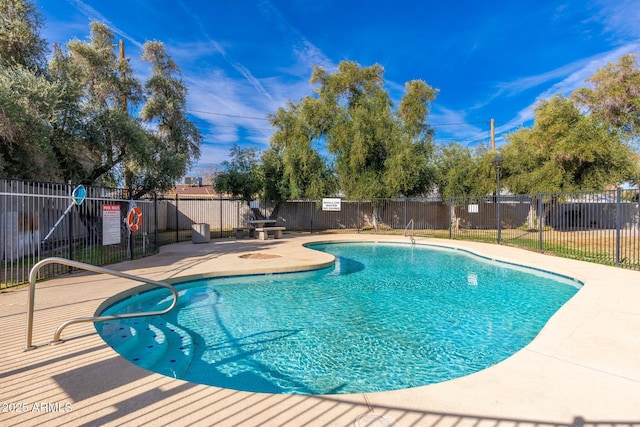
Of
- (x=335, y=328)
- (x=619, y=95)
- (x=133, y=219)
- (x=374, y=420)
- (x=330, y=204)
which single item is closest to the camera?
(x=374, y=420)

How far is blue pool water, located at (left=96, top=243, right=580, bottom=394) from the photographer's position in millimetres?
3408

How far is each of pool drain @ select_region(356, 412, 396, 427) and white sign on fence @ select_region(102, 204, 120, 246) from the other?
7165mm

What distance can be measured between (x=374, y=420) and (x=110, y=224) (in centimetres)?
A: 738

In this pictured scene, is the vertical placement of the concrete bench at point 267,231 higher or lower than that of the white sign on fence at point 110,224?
lower

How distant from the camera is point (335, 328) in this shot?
4.61 m

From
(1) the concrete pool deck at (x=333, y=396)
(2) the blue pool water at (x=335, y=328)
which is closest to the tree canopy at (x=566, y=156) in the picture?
(2) the blue pool water at (x=335, y=328)

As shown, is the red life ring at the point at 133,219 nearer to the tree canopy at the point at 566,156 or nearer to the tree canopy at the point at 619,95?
the tree canopy at the point at 566,156

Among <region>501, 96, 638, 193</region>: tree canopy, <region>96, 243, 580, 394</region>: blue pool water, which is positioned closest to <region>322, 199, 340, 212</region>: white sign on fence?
<region>501, 96, 638, 193</region>: tree canopy

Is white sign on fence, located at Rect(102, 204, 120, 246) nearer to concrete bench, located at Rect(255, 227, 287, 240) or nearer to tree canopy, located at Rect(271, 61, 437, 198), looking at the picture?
concrete bench, located at Rect(255, 227, 287, 240)

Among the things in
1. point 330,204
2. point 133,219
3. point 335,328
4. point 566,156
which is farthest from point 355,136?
point 335,328

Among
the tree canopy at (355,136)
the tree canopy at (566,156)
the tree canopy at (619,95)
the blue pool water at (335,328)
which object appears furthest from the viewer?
the tree canopy at (619,95)

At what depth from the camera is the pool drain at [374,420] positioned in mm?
2005

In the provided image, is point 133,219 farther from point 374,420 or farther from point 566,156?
point 566,156

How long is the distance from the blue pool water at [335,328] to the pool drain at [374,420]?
3.43ft
